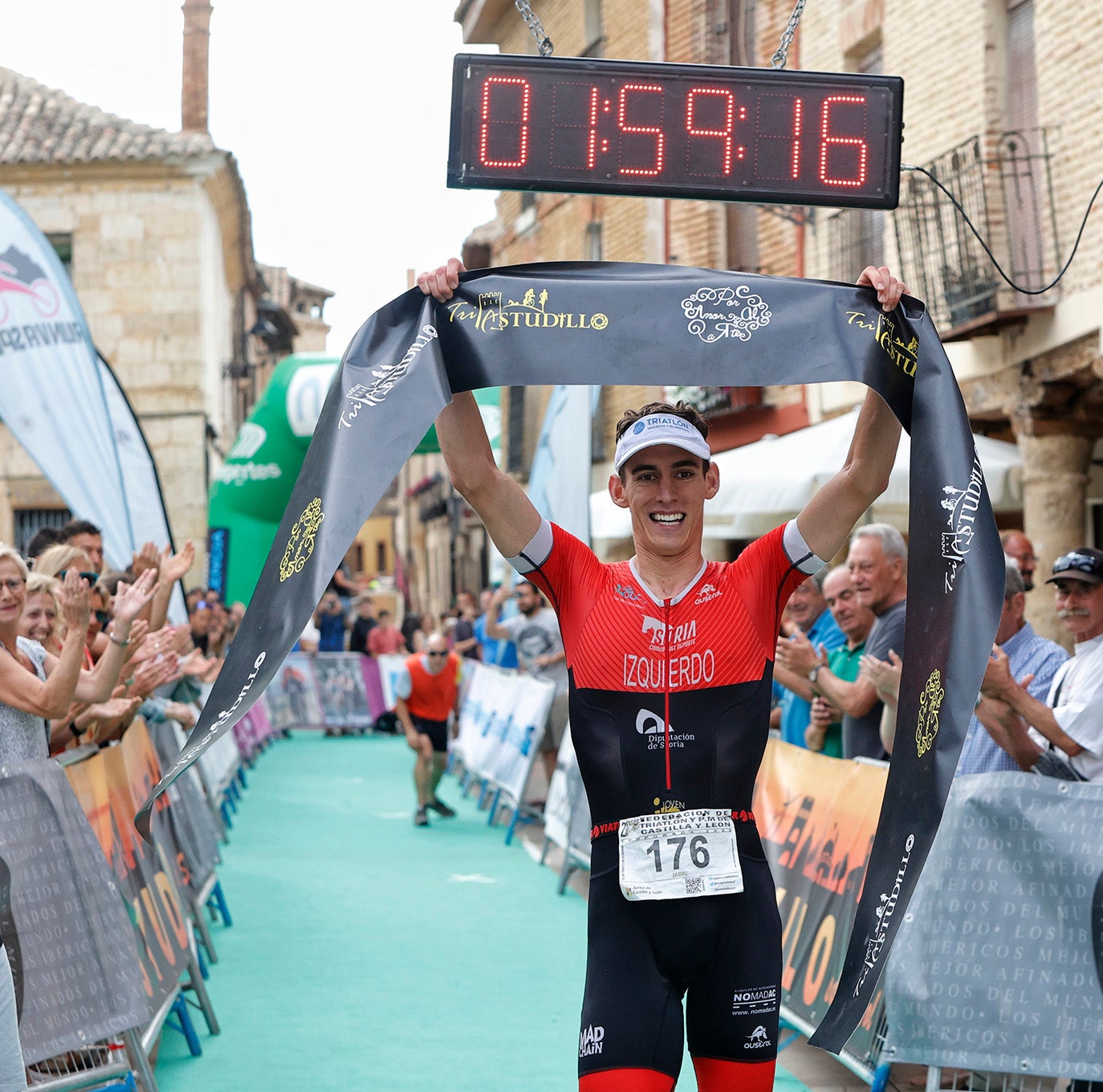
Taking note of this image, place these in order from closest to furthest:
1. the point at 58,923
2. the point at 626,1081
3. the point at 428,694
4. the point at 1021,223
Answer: the point at 626,1081
the point at 58,923
the point at 1021,223
the point at 428,694

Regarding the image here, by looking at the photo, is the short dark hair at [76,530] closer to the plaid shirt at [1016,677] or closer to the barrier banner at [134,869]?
the barrier banner at [134,869]

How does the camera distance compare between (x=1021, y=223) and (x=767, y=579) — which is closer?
(x=767, y=579)

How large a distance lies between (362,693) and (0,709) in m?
20.1

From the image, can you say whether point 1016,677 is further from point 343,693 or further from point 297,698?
point 343,693

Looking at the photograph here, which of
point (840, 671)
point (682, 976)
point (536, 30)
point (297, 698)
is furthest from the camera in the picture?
point (297, 698)

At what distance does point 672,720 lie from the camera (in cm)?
346

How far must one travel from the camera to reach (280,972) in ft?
27.1

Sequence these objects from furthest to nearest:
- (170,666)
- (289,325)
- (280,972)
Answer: (289,325), (280,972), (170,666)

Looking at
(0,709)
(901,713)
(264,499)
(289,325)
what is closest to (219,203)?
(264,499)

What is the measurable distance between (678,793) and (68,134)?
28.1 meters

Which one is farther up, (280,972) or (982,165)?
(982,165)

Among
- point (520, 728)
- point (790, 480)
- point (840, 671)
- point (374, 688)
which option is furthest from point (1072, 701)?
point (374, 688)

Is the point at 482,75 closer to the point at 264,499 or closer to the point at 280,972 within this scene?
the point at 280,972

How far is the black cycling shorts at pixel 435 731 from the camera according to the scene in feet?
47.4
